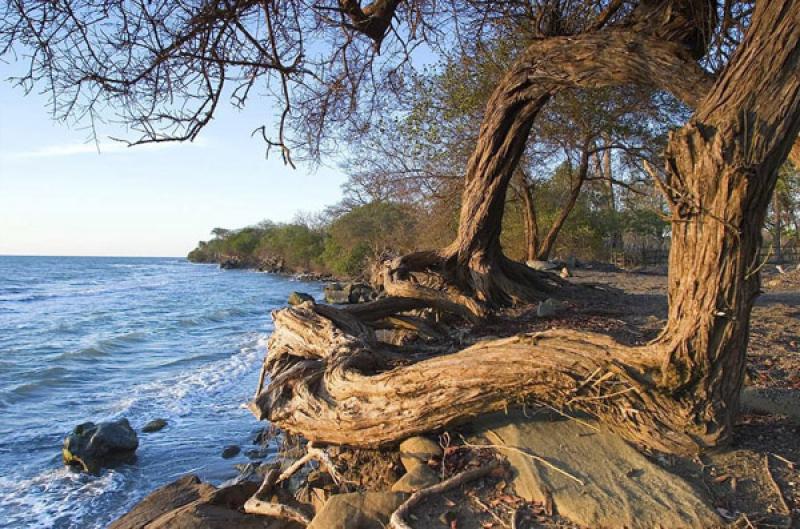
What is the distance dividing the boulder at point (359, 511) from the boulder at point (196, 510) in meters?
0.65

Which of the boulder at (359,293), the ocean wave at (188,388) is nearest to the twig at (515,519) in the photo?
the ocean wave at (188,388)

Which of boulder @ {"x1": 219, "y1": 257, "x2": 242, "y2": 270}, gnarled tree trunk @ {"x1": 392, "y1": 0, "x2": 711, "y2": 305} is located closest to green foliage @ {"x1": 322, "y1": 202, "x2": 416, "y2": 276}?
gnarled tree trunk @ {"x1": 392, "y1": 0, "x2": 711, "y2": 305}

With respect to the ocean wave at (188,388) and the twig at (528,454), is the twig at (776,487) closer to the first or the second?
the twig at (528,454)

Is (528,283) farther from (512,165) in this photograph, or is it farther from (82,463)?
(82,463)

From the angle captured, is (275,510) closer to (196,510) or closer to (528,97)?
(196,510)

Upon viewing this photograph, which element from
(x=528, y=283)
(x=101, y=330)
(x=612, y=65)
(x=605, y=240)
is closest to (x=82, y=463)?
(x=528, y=283)

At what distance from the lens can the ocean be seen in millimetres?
6418

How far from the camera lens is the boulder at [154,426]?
330 inches

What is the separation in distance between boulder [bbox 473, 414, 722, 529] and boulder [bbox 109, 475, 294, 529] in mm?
1630

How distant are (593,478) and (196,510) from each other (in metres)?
2.92

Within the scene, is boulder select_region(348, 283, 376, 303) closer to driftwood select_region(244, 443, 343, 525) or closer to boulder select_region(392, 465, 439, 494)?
driftwood select_region(244, 443, 343, 525)

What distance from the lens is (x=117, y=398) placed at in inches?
409

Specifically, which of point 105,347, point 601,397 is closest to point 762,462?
point 601,397

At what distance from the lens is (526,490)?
3.35 meters
